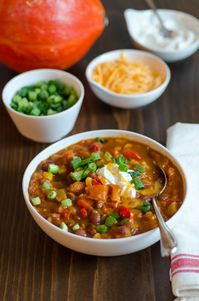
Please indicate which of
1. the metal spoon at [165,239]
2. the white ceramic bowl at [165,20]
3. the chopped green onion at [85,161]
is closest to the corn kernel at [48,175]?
the chopped green onion at [85,161]

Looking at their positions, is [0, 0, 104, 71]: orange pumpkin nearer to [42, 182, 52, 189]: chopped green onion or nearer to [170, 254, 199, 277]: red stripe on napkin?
[42, 182, 52, 189]: chopped green onion

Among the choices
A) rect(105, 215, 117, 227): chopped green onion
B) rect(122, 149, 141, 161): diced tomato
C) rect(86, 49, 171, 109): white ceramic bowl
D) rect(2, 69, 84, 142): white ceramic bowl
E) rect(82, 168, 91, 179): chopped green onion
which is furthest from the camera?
rect(86, 49, 171, 109): white ceramic bowl

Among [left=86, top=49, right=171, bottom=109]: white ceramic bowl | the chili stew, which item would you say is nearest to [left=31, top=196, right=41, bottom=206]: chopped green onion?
the chili stew

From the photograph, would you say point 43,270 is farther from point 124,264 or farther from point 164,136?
point 164,136

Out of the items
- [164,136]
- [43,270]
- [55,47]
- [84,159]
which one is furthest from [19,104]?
[43,270]

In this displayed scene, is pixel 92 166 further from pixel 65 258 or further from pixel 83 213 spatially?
pixel 65 258

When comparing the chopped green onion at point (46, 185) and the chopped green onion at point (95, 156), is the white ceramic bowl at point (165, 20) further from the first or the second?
the chopped green onion at point (46, 185)
